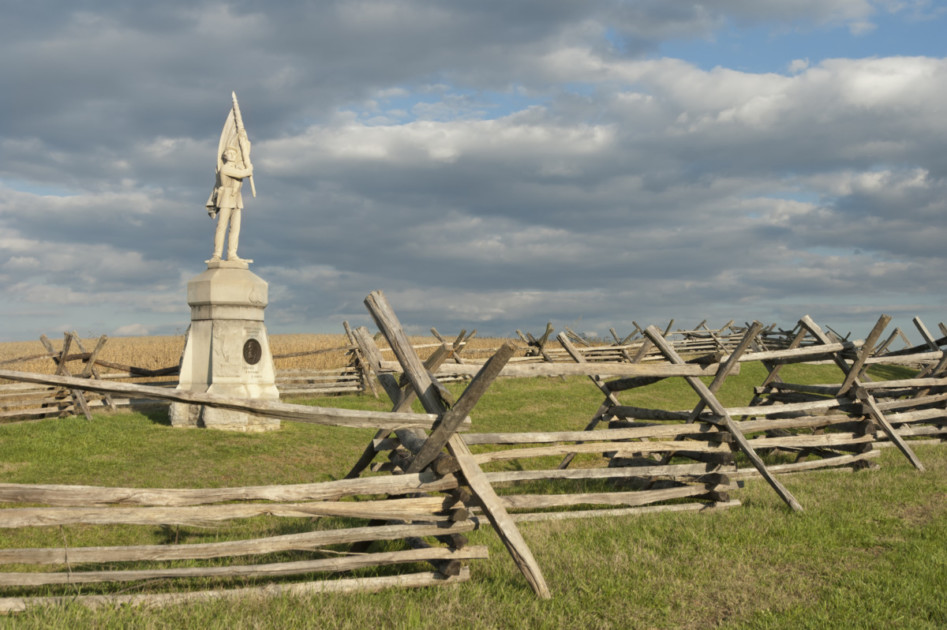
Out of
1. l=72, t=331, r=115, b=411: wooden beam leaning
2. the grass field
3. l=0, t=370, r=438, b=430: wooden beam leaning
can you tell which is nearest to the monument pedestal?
l=72, t=331, r=115, b=411: wooden beam leaning

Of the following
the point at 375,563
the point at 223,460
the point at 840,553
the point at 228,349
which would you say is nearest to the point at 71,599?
the point at 375,563

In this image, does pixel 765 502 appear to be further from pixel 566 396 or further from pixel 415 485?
pixel 566 396

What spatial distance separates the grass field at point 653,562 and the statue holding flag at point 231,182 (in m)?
4.41

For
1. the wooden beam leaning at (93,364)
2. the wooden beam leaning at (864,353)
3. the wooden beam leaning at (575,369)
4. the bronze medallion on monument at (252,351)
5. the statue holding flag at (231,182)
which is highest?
the statue holding flag at (231,182)

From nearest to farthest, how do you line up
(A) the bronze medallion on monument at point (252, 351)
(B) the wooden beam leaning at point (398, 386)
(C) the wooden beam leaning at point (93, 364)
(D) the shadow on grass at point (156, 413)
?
(B) the wooden beam leaning at point (398, 386), (A) the bronze medallion on monument at point (252, 351), (D) the shadow on grass at point (156, 413), (C) the wooden beam leaning at point (93, 364)

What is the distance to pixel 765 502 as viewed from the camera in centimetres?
708

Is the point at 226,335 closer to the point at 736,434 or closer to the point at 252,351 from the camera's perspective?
the point at 252,351

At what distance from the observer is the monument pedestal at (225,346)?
11.9 meters

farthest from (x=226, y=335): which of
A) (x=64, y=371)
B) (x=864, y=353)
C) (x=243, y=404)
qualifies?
(x=864, y=353)

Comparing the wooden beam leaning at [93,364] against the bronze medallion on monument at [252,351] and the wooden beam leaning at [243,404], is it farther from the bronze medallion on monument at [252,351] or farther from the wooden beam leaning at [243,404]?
the wooden beam leaning at [243,404]

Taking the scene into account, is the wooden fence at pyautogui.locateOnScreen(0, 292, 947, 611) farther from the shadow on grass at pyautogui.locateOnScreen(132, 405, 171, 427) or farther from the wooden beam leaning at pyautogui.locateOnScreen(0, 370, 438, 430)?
the shadow on grass at pyautogui.locateOnScreen(132, 405, 171, 427)

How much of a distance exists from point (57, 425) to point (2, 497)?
30.4 ft

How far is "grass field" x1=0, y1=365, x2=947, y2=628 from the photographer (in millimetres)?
3969

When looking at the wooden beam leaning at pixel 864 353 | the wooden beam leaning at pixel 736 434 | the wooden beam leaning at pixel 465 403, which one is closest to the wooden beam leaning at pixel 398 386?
the wooden beam leaning at pixel 465 403
